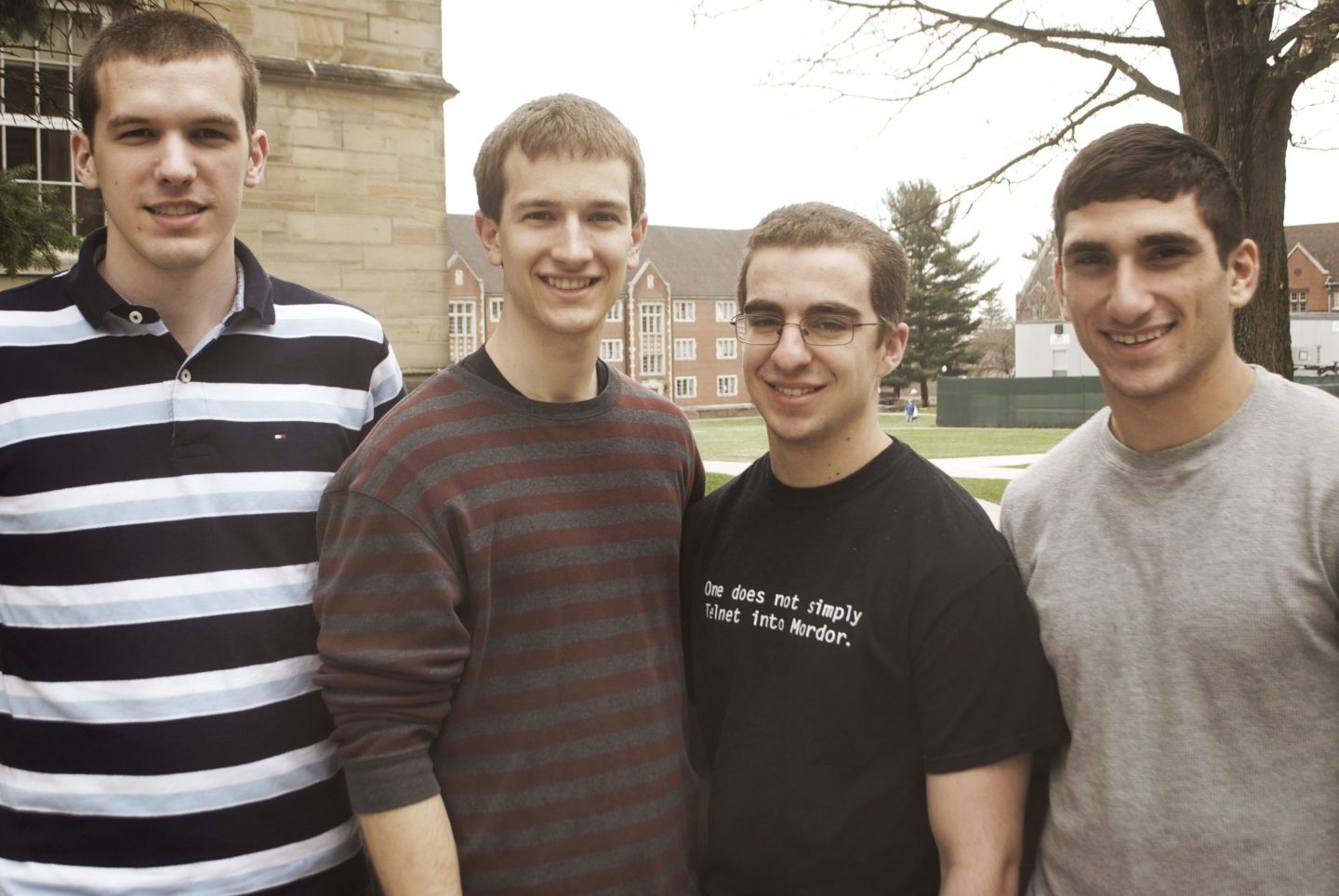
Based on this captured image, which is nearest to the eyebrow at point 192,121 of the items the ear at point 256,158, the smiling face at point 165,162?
the smiling face at point 165,162

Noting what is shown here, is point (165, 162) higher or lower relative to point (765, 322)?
higher

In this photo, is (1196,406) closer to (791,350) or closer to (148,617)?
(791,350)

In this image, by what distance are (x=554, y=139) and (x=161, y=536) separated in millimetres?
1156

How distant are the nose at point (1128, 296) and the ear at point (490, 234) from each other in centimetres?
128

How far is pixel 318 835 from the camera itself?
2.16 metres

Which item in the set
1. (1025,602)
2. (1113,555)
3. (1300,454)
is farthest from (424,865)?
(1300,454)

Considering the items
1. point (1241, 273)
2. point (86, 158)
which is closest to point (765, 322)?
point (1241, 273)

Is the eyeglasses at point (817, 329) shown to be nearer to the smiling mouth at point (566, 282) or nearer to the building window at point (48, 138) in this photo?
the smiling mouth at point (566, 282)

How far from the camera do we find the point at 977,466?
70.9 ft

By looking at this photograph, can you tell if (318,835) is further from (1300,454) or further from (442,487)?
(1300,454)

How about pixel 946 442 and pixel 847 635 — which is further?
pixel 946 442

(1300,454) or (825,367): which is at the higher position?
(825,367)

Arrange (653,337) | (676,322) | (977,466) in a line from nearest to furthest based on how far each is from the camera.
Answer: (977,466), (653,337), (676,322)

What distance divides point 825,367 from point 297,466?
3.86ft
